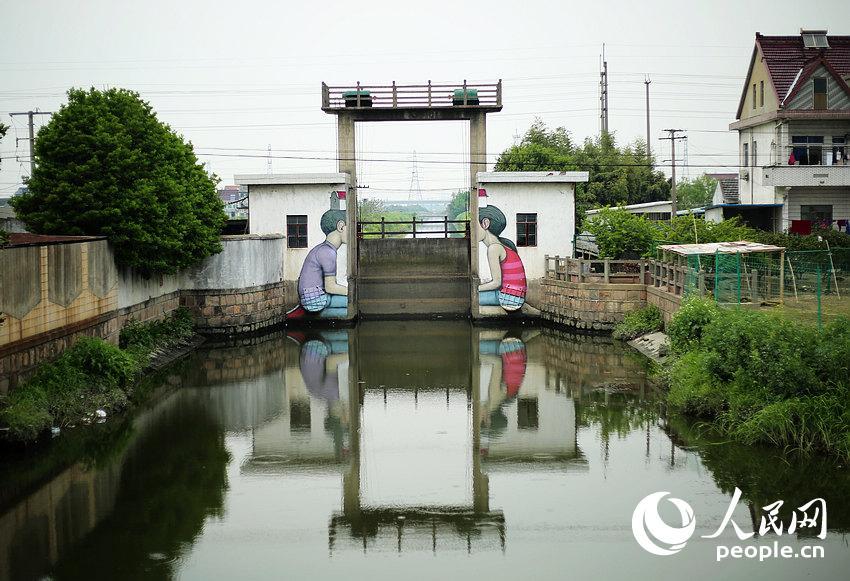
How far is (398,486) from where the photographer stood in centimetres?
1285

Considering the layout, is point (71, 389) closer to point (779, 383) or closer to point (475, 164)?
point (779, 383)

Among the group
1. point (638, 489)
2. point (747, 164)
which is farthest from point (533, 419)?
point (747, 164)

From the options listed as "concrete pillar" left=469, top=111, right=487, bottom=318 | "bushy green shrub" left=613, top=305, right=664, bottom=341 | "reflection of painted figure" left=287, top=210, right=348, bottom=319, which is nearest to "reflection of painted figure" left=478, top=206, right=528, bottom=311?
"concrete pillar" left=469, top=111, right=487, bottom=318

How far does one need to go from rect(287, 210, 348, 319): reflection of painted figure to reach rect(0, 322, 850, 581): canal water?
8437 mm

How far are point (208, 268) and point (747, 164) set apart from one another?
19.9 meters

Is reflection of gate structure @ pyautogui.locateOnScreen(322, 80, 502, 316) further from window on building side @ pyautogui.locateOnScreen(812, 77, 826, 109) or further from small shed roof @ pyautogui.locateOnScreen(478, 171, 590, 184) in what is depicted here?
window on building side @ pyautogui.locateOnScreen(812, 77, 826, 109)

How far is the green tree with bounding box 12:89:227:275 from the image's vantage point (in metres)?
20.0

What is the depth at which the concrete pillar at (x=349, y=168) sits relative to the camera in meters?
28.8

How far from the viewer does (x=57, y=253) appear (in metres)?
16.9

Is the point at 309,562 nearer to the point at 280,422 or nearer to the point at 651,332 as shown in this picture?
the point at 280,422

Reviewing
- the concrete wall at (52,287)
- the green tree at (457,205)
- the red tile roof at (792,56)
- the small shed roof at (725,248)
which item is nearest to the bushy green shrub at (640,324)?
the small shed roof at (725,248)

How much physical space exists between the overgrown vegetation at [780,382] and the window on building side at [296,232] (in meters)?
15.8

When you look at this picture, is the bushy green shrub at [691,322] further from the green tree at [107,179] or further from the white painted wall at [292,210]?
the white painted wall at [292,210]

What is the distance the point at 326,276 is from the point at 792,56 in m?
17.7
